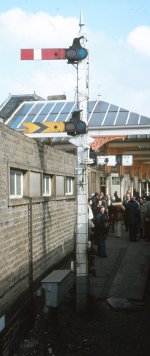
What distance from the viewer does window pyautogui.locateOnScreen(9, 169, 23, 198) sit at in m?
8.00

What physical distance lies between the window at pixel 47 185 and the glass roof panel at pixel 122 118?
6.22 metres

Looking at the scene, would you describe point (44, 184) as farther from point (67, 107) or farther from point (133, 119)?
point (67, 107)

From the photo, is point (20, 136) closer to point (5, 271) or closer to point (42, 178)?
point (42, 178)

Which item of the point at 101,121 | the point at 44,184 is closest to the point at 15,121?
the point at 101,121

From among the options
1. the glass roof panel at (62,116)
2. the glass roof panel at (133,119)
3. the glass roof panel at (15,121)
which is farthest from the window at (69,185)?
the glass roof panel at (15,121)

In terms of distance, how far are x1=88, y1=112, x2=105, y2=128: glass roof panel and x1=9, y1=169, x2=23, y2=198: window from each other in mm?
8684

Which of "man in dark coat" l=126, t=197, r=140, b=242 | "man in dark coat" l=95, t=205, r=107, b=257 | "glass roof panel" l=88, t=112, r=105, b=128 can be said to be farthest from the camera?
"glass roof panel" l=88, t=112, r=105, b=128

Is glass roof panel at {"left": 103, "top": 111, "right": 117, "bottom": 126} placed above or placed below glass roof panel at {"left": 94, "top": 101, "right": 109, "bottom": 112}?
below

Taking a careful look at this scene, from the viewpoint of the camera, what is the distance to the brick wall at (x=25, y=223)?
7.16m

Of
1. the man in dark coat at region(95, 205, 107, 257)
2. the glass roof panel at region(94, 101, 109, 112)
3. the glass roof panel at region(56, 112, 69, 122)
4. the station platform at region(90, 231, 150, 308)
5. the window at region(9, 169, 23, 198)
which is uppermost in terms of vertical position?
the glass roof panel at region(94, 101, 109, 112)

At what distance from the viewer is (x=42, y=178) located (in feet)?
33.2

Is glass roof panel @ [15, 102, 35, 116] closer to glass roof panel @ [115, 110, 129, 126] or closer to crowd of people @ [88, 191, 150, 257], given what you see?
glass roof panel @ [115, 110, 129, 126]

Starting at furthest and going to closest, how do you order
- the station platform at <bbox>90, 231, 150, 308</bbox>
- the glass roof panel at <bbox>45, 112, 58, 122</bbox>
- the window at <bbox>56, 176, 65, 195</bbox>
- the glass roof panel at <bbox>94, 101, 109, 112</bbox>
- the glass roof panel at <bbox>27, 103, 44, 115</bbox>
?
the glass roof panel at <bbox>27, 103, 44, 115</bbox> → the glass roof panel at <bbox>94, 101, 109, 112</bbox> → the glass roof panel at <bbox>45, 112, 58, 122</bbox> → the window at <bbox>56, 176, 65, 195</bbox> → the station platform at <bbox>90, 231, 150, 308</bbox>

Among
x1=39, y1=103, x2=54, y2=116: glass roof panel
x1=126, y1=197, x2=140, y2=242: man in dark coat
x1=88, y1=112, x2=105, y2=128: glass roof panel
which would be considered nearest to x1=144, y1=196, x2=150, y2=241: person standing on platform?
x1=126, y1=197, x2=140, y2=242: man in dark coat
